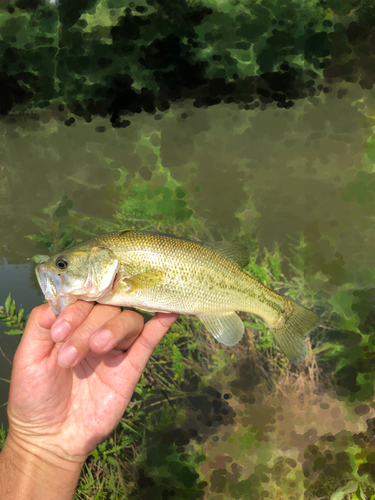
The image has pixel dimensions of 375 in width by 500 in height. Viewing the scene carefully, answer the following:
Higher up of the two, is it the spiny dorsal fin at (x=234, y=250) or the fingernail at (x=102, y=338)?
the fingernail at (x=102, y=338)

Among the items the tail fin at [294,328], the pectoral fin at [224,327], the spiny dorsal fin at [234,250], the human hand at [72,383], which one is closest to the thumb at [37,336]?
the human hand at [72,383]

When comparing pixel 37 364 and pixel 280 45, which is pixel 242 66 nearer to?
pixel 280 45

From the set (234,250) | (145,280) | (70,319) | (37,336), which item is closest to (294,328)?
(234,250)

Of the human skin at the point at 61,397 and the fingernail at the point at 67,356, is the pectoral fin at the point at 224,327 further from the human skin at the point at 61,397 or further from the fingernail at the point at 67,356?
the fingernail at the point at 67,356

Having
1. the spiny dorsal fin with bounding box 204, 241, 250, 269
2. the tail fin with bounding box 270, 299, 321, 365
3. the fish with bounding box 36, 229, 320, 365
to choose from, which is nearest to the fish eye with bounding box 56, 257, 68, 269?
the fish with bounding box 36, 229, 320, 365

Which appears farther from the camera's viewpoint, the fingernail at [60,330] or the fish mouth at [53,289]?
the fish mouth at [53,289]

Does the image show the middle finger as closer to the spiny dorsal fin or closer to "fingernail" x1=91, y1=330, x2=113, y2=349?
"fingernail" x1=91, y1=330, x2=113, y2=349

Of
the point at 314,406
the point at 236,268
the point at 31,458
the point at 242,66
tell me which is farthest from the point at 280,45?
the point at 31,458
